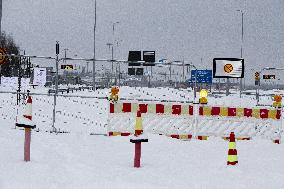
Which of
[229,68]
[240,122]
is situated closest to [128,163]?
[240,122]

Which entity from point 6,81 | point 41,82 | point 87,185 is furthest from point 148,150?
point 6,81

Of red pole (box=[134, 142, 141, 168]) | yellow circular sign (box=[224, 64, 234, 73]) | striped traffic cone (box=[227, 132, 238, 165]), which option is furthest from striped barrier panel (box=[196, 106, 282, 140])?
red pole (box=[134, 142, 141, 168])

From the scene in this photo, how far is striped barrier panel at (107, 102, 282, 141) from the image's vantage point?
15.7 m

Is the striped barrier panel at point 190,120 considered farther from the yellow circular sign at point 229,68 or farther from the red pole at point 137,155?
the red pole at point 137,155

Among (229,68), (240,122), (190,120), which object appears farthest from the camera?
(229,68)

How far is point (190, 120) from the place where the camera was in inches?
622

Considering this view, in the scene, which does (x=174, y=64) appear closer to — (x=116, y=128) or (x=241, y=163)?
(x=116, y=128)

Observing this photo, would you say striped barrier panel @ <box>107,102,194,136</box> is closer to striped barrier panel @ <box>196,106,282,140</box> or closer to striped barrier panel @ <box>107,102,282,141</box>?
striped barrier panel @ <box>107,102,282,141</box>

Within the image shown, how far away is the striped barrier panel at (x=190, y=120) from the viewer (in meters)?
15.7

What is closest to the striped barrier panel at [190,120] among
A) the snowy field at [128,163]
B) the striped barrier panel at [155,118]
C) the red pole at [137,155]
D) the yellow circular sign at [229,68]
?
the striped barrier panel at [155,118]

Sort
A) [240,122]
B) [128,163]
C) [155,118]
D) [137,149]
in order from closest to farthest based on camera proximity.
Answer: [137,149], [128,163], [155,118], [240,122]

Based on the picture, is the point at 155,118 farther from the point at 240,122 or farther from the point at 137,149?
the point at 137,149

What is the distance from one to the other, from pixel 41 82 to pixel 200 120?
29.3 ft

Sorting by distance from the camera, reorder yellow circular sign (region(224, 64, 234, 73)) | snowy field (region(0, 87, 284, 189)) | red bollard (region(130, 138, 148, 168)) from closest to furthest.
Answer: snowy field (region(0, 87, 284, 189)), red bollard (region(130, 138, 148, 168)), yellow circular sign (region(224, 64, 234, 73))
